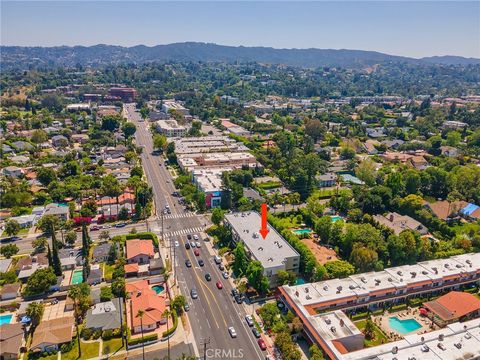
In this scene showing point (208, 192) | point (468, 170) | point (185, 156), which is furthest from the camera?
point (185, 156)

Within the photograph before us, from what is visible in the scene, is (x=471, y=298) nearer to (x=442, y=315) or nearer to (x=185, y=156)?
(x=442, y=315)

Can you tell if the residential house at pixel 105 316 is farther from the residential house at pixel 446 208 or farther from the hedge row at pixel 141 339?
the residential house at pixel 446 208

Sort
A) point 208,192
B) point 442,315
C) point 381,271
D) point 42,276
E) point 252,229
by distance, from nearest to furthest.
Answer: point 442,315 < point 42,276 < point 381,271 < point 252,229 < point 208,192

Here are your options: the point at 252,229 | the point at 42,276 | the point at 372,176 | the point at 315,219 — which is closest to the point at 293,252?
the point at 252,229

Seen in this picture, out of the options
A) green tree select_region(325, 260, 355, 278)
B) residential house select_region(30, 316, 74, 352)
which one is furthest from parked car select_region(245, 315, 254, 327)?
residential house select_region(30, 316, 74, 352)

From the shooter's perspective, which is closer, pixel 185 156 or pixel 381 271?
pixel 381 271

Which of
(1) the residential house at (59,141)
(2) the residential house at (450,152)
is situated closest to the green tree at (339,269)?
(2) the residential house at (450,152)

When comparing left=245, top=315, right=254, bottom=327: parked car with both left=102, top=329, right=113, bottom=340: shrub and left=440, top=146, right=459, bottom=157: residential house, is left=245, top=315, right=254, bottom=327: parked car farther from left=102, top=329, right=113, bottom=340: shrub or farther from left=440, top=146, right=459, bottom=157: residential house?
left=440, top=146, right=459, bottom=157: residential house
